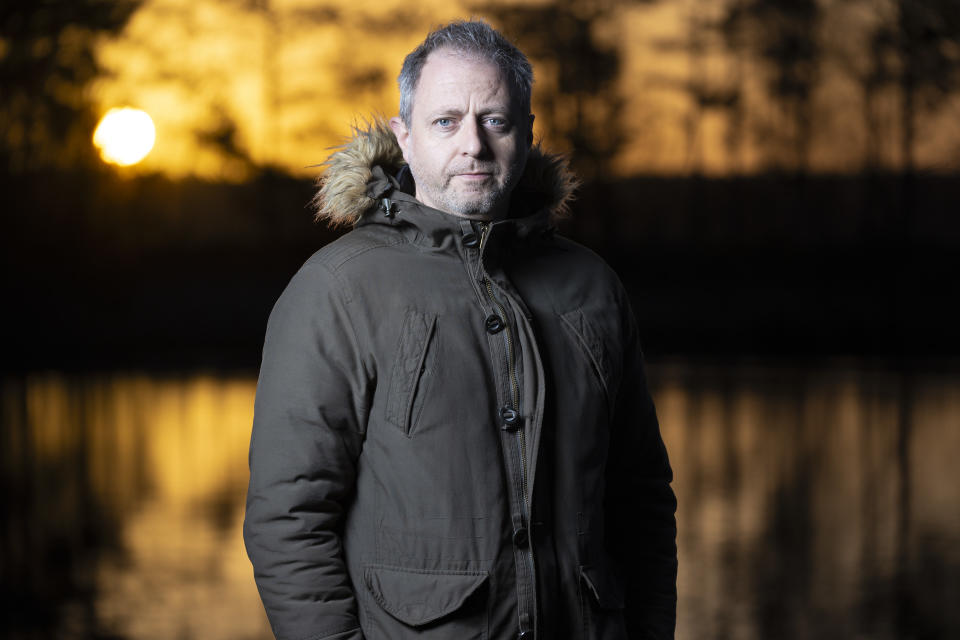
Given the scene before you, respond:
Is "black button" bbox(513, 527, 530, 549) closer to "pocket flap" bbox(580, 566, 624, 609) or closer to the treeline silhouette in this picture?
"pocket flap" bbox(580, 566, 624, 609)

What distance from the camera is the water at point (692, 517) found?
5.81 meters

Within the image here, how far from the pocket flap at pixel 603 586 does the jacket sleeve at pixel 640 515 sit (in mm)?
216

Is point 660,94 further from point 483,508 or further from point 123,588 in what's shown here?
point 483,508

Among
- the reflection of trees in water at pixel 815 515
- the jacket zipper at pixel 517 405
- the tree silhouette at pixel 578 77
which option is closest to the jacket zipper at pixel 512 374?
the jacket zipper at pixel 517 405

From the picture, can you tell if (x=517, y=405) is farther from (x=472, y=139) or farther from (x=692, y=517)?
(x=692, y=517)

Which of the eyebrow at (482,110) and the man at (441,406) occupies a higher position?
the eyebrow at (482,110)

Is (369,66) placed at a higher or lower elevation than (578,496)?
higher

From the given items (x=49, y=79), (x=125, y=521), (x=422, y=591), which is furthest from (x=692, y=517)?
(x=49, y=79)

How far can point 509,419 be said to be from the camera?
211 cm

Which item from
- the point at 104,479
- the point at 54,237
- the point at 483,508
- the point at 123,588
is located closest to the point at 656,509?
the point at 483,508

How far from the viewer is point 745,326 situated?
89.0 feet

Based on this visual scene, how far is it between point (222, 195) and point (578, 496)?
2798 centimetres

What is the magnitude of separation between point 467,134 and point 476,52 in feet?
0.55

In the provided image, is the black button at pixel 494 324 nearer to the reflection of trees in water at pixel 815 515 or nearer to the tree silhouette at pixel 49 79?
the reflection of trees in water at pixel 815 515
